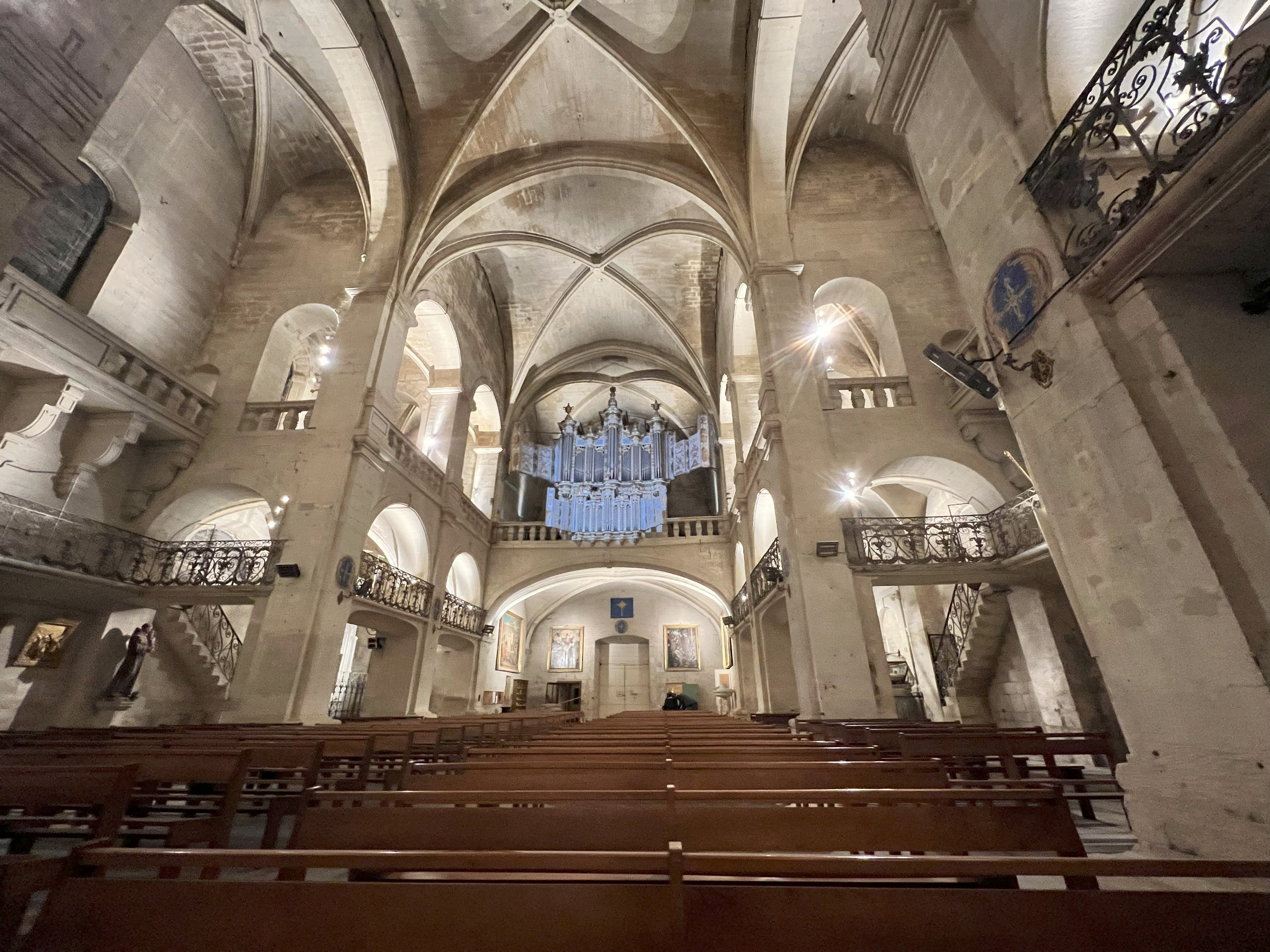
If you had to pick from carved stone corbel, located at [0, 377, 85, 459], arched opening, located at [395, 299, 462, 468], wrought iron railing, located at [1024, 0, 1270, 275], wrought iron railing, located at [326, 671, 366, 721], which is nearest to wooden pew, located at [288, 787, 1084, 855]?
wrought iron railing, located at [1024, 0, 1270, 275]

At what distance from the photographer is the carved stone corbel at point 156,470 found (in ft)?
28.1

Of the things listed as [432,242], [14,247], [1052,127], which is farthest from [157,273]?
[1052,127]

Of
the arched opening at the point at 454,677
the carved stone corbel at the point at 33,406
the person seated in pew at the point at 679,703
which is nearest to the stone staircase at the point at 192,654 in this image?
the carved stone corbel at the point at 33,406

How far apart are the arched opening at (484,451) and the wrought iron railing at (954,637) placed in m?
11.7

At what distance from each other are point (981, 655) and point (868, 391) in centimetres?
482

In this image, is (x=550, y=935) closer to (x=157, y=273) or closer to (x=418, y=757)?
(x=418, y=757)

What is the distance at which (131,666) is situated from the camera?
306 inches

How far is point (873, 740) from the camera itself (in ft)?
13.9

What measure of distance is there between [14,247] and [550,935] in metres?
5.19

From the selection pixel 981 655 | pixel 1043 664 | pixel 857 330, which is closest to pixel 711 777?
pixel 1043 664

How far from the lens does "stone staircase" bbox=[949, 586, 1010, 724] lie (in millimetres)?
8273

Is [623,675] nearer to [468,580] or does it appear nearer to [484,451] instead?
[468,580]

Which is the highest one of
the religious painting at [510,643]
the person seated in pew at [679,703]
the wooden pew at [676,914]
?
the religious painting at [510,643]

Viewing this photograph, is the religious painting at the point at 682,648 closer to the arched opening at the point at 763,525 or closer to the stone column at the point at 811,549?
the arched opening at the point at 763,525
